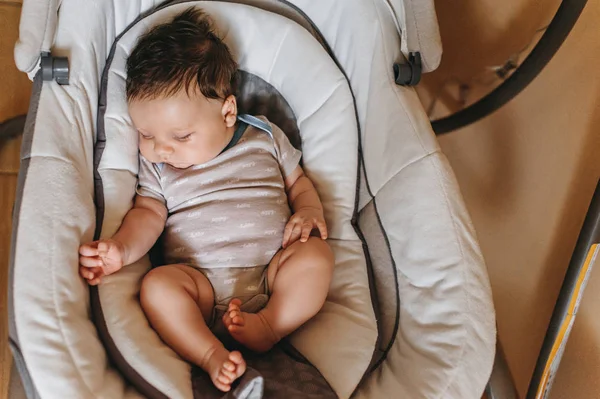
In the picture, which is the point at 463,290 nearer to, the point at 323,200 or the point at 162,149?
the point at 323,200

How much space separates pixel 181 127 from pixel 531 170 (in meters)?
0.97

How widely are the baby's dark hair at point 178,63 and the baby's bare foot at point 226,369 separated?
0.44 metres

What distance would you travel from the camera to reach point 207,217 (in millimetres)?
1076

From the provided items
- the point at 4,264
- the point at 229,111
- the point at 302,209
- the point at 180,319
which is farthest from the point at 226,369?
the point at 4,264

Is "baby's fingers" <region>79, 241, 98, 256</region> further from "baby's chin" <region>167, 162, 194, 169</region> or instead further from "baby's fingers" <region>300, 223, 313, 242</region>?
"baby's fingers" <region>300, 223, 313, 242</region>

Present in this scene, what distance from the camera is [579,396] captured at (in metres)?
1.32

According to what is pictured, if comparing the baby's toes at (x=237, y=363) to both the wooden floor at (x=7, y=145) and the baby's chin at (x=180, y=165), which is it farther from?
the wooden floor at (x=7, y=145)

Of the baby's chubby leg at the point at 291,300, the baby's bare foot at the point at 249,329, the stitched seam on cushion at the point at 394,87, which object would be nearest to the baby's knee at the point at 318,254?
the baby's chubby leg at the point at 291,300

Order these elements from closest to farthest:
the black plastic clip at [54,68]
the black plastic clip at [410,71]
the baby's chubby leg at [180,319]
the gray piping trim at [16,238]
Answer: the gray piping trim at [16,238], the baby's chubby leg at [180,319], the black plastic clip at [54,68], the black plastic clip at [410,71]

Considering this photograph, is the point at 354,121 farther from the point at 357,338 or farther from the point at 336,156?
the point at 357,338

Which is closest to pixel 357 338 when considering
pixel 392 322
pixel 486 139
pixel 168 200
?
pixel 392 322

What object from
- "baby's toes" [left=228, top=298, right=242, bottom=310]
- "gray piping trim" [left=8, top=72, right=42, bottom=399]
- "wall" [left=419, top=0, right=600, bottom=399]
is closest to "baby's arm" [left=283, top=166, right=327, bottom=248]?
"baby's toes" [left=228, top=298, right=242, bottom=310]

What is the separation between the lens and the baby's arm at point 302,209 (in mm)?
1074

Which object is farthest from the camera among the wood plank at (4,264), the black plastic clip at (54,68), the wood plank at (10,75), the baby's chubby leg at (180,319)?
the wood plank at (10,75)
